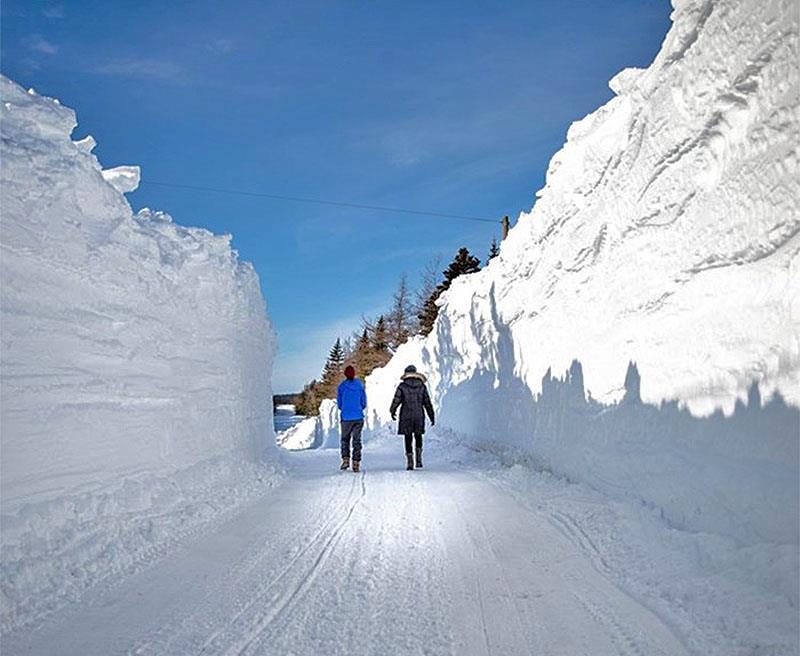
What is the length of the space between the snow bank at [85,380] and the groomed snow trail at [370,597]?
55 centimetres

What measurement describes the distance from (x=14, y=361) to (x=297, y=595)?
9.43ft

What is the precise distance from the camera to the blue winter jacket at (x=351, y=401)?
1067 cm

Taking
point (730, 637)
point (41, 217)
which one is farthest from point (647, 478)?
point (41, 217)

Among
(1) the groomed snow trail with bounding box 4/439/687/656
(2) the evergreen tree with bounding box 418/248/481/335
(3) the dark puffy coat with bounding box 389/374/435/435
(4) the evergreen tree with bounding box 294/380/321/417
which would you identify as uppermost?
(2) the evergreen tree with bounding box 418/248/481/335

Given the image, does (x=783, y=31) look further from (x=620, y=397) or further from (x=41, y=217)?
(x=41, y=217)

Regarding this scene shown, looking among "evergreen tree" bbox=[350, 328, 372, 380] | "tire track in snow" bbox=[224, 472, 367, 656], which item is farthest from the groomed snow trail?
"evergreen tree" bbox=[350, 328, 372, 380]

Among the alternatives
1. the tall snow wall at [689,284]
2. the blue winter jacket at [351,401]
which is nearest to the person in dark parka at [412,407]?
the blue winter jacket at [351,401]

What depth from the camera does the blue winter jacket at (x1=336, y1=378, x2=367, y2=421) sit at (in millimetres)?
10672

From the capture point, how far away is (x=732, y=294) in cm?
423

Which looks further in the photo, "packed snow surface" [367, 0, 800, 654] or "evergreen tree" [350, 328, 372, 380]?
"evergreen tree" [350, 328, 372, 380]

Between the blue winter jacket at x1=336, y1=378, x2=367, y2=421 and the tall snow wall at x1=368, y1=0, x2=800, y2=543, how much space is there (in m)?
3.25

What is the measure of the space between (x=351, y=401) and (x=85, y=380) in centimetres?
564

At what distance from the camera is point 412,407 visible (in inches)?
443

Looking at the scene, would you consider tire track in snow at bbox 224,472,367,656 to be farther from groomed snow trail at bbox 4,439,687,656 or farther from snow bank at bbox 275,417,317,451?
snow bank at bbox 275,417,317,451
